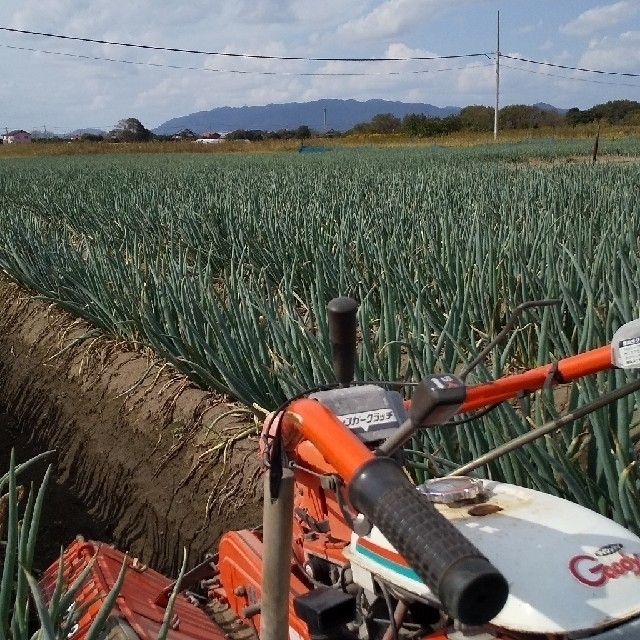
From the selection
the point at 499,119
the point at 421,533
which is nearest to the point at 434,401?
the point at 421,533

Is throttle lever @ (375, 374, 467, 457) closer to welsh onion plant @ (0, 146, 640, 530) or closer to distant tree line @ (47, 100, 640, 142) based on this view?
welsh onion plant @ (0, 146, 640, 530)

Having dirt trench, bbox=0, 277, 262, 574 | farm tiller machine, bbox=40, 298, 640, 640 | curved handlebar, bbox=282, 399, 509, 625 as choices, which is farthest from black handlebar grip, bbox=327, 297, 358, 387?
dirt trench, bbox=0, 277, 262, 574

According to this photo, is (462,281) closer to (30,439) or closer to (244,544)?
(244,544)

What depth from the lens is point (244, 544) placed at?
1455 millimetres

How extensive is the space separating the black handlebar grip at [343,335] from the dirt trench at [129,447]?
142cm

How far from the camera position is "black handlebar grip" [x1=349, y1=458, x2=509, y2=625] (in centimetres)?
50

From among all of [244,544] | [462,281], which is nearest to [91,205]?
[462,281]

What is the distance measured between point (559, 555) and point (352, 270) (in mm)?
2399

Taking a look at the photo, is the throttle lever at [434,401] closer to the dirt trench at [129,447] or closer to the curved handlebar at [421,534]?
the curved handlebar at [421,534]

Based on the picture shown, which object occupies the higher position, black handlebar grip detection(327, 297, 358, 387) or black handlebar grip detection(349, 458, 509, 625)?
black handlebar grip detection(327, 297, 358, 387)

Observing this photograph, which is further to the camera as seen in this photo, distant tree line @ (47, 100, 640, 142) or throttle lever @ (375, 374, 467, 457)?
distant tree line @ (47, 100, 640, 142)

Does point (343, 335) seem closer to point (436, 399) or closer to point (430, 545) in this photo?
point (436, 399)

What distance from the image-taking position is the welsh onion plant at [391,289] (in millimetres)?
1538

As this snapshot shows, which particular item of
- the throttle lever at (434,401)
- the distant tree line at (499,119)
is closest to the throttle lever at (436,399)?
the throttle lever at (434,401)
